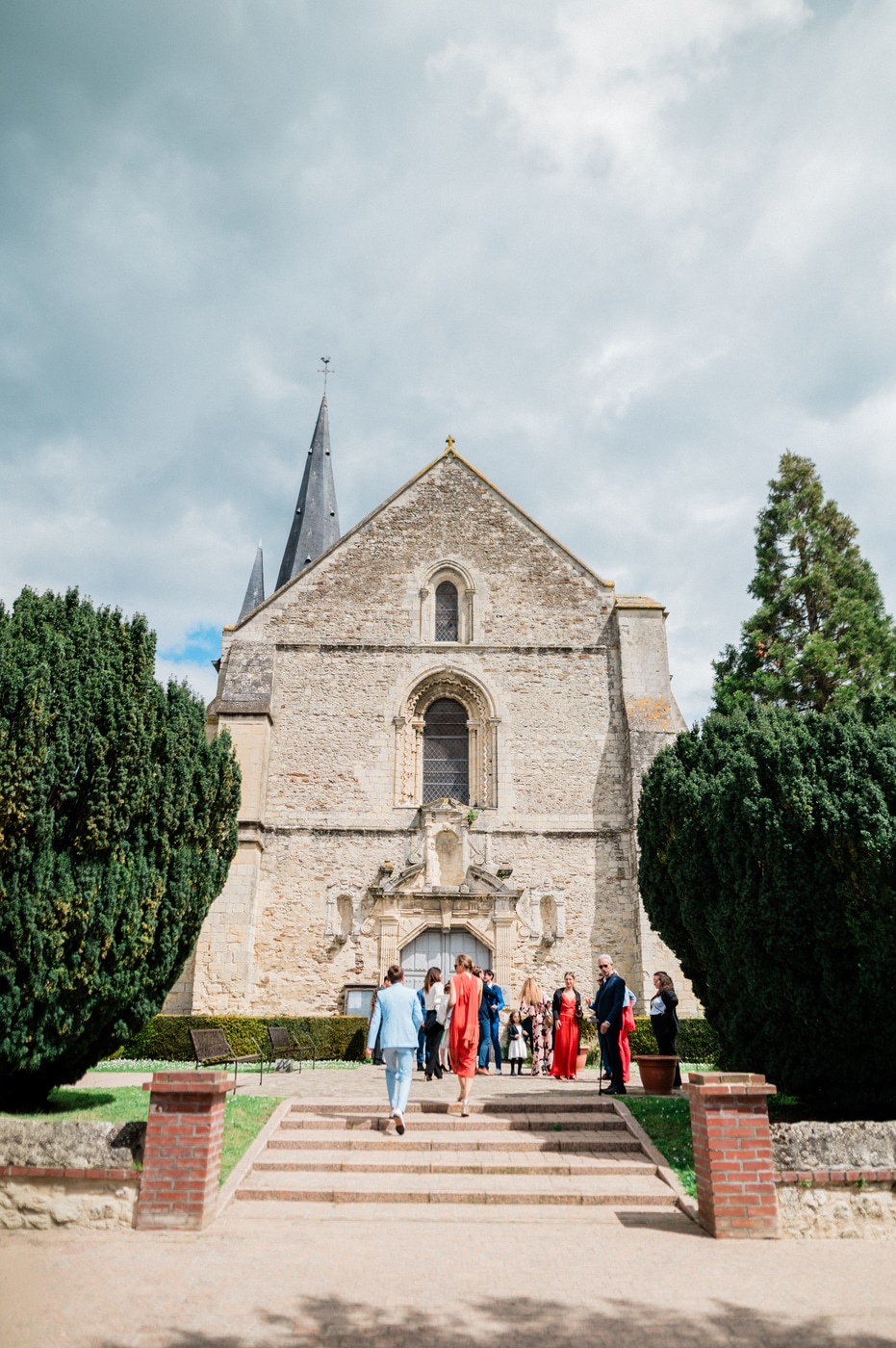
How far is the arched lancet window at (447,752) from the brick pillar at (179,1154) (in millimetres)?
11868

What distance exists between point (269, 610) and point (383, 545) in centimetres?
287

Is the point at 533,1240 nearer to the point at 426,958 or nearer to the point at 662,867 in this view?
the point at 662,867

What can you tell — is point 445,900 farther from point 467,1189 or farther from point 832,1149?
point 832,1149

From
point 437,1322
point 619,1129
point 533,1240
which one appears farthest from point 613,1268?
point 619,1129

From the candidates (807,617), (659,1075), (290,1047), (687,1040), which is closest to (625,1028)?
(659,1075)

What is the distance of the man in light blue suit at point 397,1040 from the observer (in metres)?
7.56

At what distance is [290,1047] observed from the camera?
12.0 metres

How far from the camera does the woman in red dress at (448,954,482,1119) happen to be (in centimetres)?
803

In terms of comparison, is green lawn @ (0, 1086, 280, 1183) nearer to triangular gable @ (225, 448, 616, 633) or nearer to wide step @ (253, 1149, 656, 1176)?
wide step @ (253, 1149, 656, 1176)

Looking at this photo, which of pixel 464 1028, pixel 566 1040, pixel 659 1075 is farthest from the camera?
pixel 566 1040

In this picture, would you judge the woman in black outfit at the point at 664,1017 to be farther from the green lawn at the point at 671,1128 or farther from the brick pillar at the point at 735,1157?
the brick pillar at the point at 735,1157

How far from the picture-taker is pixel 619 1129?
Answer: 7.63m

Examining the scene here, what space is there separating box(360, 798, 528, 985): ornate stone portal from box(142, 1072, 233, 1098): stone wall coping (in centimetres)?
1035

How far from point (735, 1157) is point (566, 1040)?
18.4 ft
